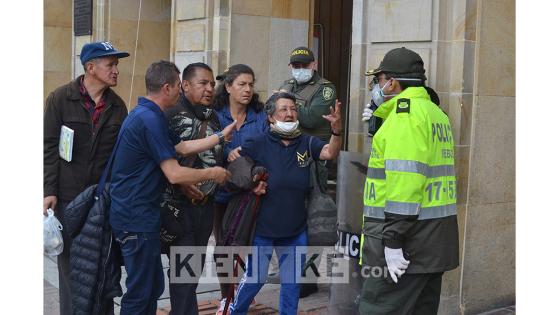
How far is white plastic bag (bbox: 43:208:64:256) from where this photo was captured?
5.04 meters

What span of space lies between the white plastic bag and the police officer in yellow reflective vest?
2094 millimetres

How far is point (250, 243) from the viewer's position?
5129 millimetres

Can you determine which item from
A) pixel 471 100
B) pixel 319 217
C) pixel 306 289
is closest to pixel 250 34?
pixel 306 289

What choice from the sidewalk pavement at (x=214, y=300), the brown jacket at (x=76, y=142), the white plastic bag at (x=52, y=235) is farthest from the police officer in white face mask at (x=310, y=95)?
the white plastic bag at (x=52, y=235)

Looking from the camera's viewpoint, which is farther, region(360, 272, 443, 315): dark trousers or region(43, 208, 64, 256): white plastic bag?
region(43, 208, 64, 256): white plastic bag

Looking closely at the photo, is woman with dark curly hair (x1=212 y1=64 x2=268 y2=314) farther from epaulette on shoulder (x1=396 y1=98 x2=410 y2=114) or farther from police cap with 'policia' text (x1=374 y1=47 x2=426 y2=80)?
epaulette on shoulder (x1=396 y1=98 x2=410 y2=114)

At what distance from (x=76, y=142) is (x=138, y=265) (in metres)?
0.99

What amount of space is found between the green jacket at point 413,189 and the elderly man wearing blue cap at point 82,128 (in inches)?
75.8

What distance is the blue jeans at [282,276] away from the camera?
5160 mm

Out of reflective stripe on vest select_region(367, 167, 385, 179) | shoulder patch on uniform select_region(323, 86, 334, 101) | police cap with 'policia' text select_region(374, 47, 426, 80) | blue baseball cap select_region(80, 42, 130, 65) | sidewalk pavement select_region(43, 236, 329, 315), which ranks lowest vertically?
sidewalk pavement select_region(43, 236, 329, 315)

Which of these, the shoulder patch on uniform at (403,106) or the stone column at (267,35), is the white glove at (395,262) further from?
the stone column at (267,35)

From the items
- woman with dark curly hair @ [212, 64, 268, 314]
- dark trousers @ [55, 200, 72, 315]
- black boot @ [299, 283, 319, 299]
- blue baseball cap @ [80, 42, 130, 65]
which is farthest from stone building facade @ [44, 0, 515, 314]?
dark trousers @ [55, 200, 72, 315]

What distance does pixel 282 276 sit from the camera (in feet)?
17.1

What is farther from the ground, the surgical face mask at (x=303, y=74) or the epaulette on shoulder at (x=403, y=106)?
the surgical face mask at (x=303, y=74)
